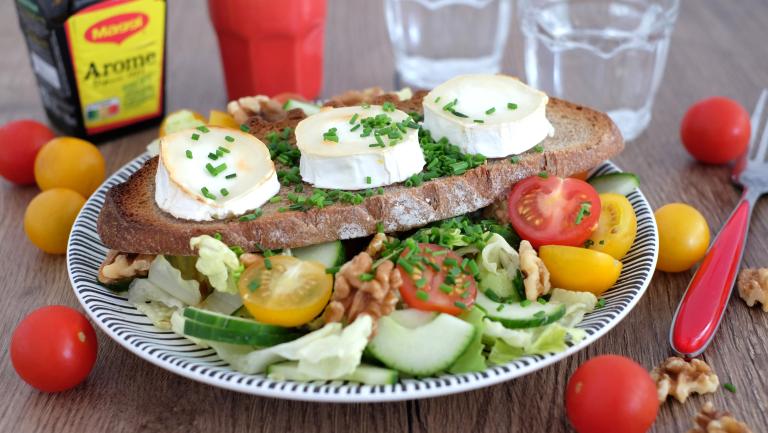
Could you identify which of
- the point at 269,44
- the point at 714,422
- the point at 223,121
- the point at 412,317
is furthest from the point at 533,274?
the point at 269,44

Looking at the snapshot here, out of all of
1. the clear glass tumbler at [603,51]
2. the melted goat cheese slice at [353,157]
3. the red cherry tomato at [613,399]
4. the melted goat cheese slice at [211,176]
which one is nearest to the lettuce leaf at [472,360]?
the red cherry tomato at [613,399]

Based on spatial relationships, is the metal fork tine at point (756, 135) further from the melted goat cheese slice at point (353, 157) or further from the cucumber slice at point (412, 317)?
the cucumber slice at point (412, 317)

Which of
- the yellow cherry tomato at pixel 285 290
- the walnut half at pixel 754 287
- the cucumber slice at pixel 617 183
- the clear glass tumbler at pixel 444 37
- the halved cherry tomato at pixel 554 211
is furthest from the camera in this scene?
the clear glass tumbler at pixel 444 37

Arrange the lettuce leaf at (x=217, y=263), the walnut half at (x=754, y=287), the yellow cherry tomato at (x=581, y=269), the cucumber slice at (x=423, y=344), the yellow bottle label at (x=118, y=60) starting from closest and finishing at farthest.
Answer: the cucumber slice at (x=423, y=344) → the lettuce leaf at (x=217, y=263) → the yellow cherry tomato at (x=581, y=269) → the walnut half at (x=754, y=287) → the yellow bottle label at (x=118, y=60)

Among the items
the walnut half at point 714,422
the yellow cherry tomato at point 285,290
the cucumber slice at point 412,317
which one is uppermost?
the yellow cherry tomato at point 285,290

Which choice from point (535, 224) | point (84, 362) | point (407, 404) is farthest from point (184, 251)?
point (535, 224)

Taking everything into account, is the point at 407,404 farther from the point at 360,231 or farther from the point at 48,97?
the point at 48,97

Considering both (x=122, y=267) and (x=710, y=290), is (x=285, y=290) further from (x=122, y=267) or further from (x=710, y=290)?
(x=710, y=290)
